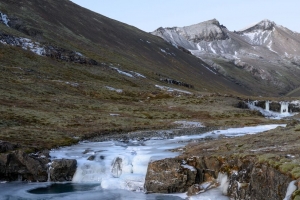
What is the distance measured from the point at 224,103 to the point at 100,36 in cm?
10055

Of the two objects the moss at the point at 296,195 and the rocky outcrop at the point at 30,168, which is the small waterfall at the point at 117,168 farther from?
the moss at the point at 296,195

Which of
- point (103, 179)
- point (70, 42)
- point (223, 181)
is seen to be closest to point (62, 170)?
point (103, 179)

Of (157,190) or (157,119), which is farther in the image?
(157,119)

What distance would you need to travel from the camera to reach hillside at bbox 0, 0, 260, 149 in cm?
6456

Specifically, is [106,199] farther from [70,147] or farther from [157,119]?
[157,119]

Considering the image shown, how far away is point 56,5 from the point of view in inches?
7628

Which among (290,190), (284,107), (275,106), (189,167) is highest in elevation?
(275,106)

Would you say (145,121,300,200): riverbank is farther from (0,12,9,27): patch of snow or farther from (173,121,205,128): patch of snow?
(0,12,9,27): patch of snow

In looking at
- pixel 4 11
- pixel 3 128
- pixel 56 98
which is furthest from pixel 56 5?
pixel 3 128

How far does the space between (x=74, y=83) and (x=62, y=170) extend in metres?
72.1

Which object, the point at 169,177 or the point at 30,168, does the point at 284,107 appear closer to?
the point at 169,177

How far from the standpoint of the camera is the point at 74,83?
109 metres

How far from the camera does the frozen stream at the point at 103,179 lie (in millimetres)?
33188

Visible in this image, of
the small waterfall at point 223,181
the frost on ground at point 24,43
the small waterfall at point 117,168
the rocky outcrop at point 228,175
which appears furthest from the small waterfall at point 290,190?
the frost on ground at point 24,43
